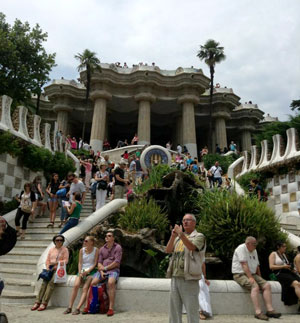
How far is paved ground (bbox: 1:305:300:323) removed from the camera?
4.90m

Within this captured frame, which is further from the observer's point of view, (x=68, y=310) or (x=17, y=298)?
(x=17, y=298)

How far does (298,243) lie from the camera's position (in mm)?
8070

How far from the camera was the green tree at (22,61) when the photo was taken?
19.5m

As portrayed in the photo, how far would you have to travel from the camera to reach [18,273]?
7.13 meters

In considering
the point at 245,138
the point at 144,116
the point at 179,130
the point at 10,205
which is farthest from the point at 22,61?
the point at 245,138

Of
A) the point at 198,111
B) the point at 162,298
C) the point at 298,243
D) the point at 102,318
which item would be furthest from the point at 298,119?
the point at 198,111

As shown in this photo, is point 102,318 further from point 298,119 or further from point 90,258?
point 298,119

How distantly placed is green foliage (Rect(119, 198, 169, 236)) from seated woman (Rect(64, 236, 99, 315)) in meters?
1.90

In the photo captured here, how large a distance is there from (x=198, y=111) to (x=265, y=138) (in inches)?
936

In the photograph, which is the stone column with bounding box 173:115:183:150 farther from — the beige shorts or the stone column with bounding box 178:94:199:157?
the beige shorts

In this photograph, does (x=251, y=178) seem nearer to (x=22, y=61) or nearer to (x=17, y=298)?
(x=17, y=298)

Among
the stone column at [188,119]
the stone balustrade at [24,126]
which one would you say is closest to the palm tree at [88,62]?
the stone column at [188,119]

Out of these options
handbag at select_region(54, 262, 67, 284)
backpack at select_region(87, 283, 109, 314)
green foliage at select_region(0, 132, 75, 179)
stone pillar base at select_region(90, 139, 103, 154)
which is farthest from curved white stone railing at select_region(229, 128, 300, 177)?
stone pillar base at select_region(90, 139, 103, 154)

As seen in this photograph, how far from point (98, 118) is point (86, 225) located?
27.7 m
